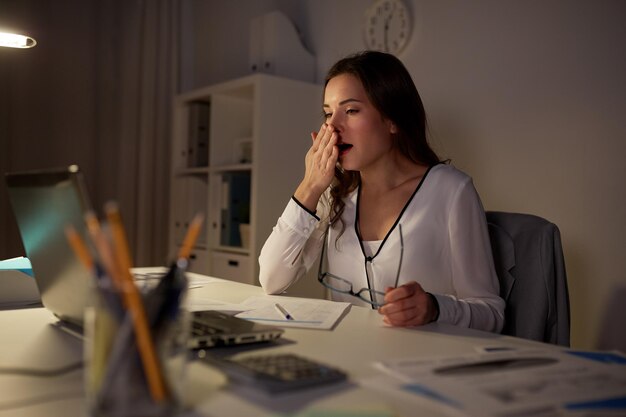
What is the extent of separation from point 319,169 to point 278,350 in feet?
2.67

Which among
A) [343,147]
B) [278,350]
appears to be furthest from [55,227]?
[343,147]

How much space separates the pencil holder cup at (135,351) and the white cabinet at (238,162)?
2021 mm

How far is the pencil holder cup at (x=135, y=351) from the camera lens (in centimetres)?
46

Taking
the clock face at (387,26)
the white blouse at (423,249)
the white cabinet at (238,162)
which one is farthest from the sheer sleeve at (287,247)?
the clock face at (387,26)

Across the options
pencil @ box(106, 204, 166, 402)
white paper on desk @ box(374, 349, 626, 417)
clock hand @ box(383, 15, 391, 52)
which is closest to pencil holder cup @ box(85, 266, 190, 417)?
pencil @ box(106, 204, 166, 402)

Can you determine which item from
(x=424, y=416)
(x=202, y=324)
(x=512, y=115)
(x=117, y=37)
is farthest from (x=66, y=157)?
(x=424, y=416)

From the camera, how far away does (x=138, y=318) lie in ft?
1.51

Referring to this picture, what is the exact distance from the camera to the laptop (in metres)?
0.69

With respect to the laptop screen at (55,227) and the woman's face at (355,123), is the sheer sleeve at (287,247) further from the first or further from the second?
the laptop screen at (55,227)

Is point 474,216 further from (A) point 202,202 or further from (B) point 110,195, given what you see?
(B) point 110,195

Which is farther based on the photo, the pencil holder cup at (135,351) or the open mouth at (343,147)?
the open mouth at (343,147)

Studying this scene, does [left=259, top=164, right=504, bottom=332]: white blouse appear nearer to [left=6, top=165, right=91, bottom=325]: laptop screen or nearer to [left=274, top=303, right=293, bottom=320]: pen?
[left=274, top=303, right=293, bottom=320]: pen

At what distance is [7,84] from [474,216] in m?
2.50

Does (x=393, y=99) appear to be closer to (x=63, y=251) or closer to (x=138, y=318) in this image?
(x=63, y=251)
